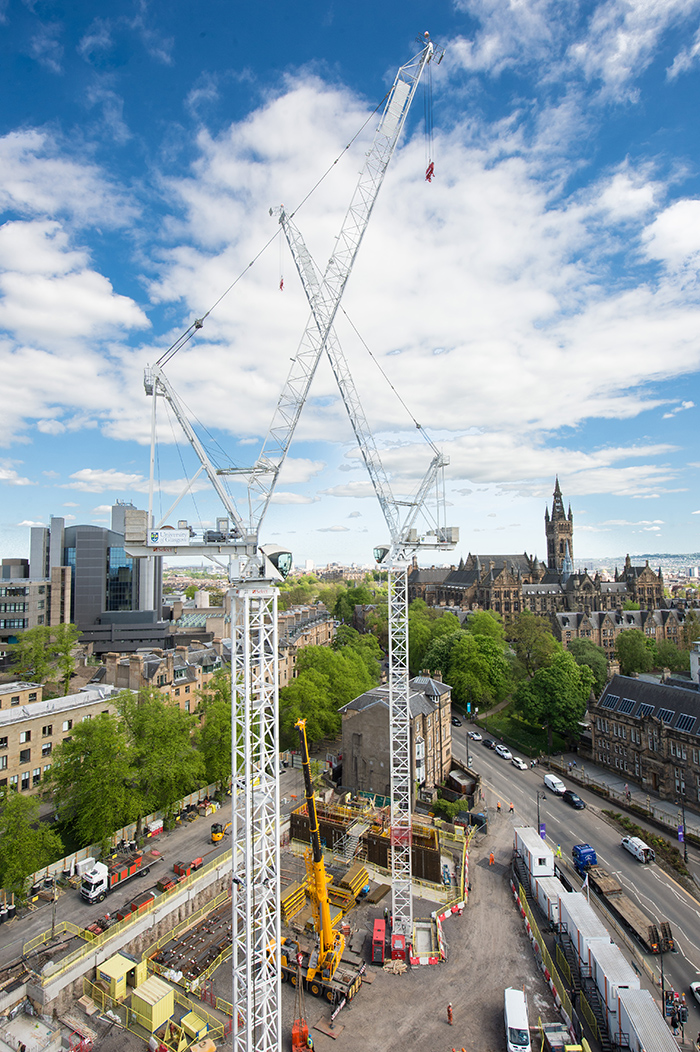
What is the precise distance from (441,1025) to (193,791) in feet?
90.9

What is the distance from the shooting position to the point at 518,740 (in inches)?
2648

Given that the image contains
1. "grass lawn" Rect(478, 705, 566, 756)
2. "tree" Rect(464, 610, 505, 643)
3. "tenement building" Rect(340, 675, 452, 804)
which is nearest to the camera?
"tenement building" Rect(340, 675, 452, 804)

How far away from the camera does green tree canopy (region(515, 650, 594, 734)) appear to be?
62719 millimetres

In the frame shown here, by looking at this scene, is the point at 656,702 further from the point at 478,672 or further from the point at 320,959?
the point at 320,959

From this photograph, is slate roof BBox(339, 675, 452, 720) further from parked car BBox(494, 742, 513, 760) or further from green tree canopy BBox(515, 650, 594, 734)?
green tree canopy BBox(515, 650, 594, 734)

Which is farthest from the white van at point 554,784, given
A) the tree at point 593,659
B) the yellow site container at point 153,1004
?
the yellow site container at point 153,1004

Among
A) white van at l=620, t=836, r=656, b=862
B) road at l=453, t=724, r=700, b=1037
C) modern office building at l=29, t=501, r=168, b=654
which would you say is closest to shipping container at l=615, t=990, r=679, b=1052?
road at l=453, t=724, r=700, b=1037

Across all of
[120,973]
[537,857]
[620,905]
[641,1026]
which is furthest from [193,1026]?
[620,905]

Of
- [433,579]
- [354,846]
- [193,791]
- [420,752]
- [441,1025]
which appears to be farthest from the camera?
[433,579]

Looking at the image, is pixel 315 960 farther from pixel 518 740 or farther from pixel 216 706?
pixel 518 740

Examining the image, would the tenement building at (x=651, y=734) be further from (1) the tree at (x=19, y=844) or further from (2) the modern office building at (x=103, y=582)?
(2) the modern office building at (x=103, y=582)

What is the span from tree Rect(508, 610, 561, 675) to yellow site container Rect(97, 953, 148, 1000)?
201ft

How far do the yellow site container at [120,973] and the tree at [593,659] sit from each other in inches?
2547

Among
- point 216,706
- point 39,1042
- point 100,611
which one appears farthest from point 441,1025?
point 100,611
